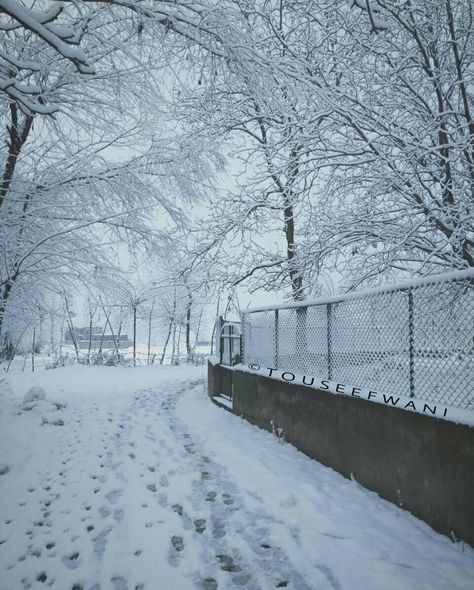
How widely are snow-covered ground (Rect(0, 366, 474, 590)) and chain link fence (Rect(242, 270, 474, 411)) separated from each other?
1349 mm

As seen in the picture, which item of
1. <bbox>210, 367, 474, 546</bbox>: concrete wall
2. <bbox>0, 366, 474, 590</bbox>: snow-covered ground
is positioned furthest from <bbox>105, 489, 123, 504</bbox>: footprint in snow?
<bbox>210, 367, 474, 546</bbox>: concrete wall

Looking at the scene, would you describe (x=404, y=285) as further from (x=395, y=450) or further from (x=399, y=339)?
(x=395, y=450)

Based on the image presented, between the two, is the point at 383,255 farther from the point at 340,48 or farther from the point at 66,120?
the point at 66,120

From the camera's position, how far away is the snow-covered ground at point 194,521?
2855 millimetres

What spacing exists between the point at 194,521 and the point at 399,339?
3015 mm

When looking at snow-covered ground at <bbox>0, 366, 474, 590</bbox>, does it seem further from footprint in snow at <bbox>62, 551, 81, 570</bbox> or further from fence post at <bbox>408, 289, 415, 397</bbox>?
fence post at <bbox>408, 289, 415, 397</bbox>

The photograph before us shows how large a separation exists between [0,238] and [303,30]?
6.04 m

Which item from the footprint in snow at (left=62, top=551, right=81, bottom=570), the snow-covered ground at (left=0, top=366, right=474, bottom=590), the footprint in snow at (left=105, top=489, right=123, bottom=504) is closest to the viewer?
the snow-covered ground at (left=0, top=366, right=474, bottom=590)

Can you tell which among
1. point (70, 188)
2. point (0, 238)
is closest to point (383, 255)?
point (70, 188)

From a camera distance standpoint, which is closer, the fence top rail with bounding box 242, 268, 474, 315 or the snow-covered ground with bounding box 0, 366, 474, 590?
the snow-covered ground with bounding box 0, 366, 474, 590

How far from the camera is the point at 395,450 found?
386 centimetres

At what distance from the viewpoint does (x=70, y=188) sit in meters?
6.62

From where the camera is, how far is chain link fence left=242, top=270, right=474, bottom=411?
339cm

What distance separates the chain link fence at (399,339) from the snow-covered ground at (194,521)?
135 centimetres
